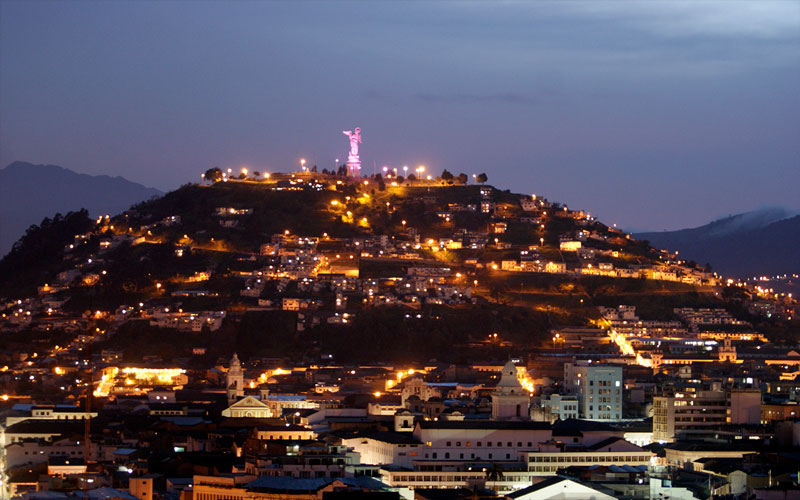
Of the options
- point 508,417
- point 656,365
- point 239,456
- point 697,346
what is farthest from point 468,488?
point 697,346

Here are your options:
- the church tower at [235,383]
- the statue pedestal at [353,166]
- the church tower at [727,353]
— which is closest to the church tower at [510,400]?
the church tower at [235,383]

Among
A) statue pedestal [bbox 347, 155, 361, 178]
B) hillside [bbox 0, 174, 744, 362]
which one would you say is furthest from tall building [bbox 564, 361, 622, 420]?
statue pedestal [bbox 347, 155, 361, 178]

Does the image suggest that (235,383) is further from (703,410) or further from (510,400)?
(703,410)

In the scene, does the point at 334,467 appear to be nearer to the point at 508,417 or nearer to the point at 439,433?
the point at 439,433

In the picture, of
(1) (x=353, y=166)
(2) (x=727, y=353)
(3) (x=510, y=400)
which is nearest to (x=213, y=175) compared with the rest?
(1) (x=353, y=166)

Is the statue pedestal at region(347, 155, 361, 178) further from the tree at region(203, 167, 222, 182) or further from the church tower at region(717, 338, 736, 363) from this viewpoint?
the church tower at region(717, 338, 736, 363)
